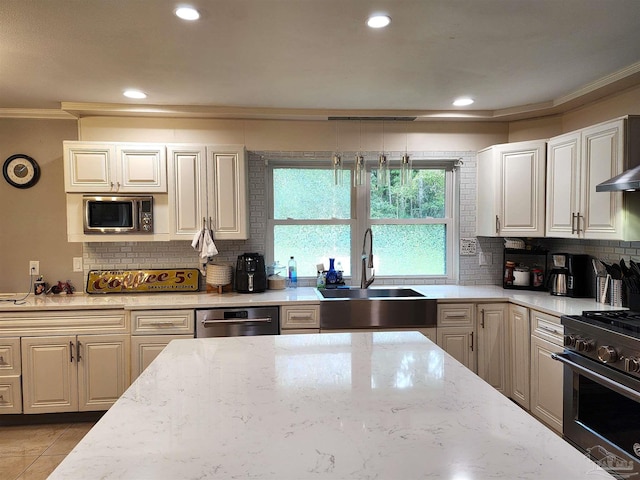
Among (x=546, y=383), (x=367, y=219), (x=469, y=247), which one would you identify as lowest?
(x=546, y=383)

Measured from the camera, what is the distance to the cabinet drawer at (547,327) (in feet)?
8.34

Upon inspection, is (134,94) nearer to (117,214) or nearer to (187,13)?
(117,214)

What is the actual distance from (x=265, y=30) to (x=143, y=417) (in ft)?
5.95

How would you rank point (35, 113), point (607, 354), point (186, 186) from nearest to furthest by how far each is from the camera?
point (607, 354) < point (186, 186) < point (35, 113)

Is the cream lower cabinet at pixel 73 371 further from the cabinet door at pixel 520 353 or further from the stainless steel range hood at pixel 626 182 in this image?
the stainless steel range hood at pixel 626 182

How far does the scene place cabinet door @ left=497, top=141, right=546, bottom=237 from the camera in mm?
3164

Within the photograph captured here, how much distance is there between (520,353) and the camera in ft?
9.71

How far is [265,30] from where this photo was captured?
201 centimetres

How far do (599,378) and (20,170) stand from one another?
174 inches

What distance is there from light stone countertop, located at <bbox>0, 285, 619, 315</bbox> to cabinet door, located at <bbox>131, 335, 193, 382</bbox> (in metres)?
0.22

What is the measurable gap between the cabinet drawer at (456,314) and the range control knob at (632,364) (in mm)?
1242

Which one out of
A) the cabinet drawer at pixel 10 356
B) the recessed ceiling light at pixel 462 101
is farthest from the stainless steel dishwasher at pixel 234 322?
the recessed ceiling light at pixel 462 101

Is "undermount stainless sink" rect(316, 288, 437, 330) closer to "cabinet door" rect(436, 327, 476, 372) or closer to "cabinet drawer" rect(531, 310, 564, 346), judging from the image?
"cabinet door" rect(436, 327, 476, 372)

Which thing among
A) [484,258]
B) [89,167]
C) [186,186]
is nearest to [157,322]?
[186,186]
